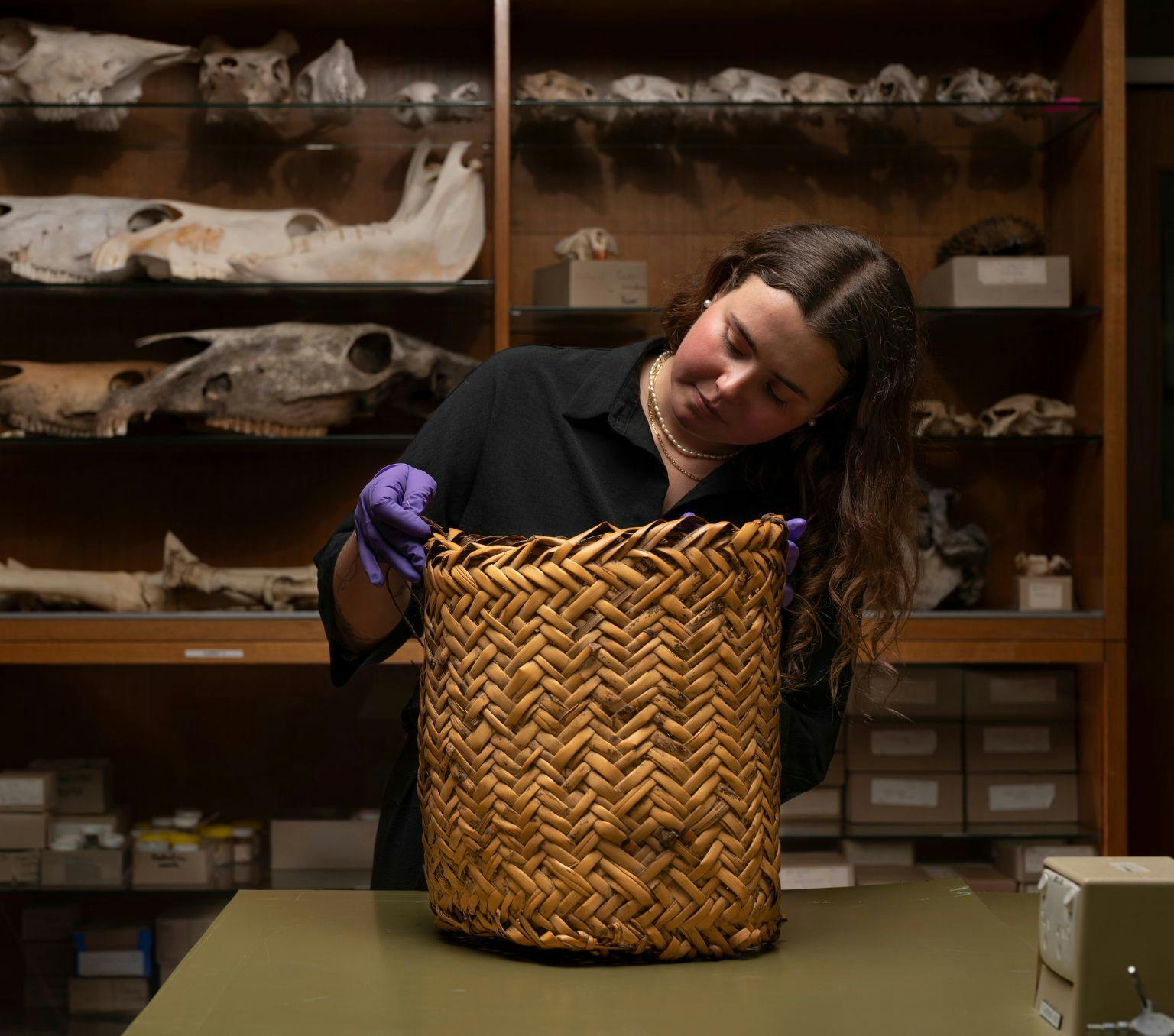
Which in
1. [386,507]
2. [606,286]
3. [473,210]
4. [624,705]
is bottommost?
[624,705]

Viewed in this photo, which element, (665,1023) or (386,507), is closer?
(665,1023)

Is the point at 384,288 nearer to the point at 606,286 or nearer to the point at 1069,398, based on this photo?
the point at 606,286

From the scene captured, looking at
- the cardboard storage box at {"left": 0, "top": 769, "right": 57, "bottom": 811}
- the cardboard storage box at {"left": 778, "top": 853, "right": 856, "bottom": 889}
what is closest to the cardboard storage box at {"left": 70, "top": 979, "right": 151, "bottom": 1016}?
the cardboard storage box at {"left": 0, "top": 769, "right": 57, "bottom": 811}

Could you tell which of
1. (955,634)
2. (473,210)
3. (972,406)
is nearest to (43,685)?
(473,210)

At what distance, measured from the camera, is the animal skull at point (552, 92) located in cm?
240

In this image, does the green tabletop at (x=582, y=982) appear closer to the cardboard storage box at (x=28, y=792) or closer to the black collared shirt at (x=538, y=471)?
the black collared shirt at (x=538, y=471)

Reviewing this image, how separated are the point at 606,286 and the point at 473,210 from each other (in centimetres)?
30

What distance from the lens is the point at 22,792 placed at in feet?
7.79

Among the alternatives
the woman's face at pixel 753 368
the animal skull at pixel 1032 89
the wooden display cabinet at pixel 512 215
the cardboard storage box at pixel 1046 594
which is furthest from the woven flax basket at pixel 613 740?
the animal skull at pixel 1032 89

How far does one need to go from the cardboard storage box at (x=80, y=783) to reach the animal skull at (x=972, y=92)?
6.95 ft

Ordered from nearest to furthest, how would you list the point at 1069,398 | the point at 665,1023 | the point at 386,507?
the point at 665,1023
the point at 386,507
the point at 1069,398

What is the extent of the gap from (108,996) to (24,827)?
1.21 ft

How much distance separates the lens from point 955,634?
2303mm

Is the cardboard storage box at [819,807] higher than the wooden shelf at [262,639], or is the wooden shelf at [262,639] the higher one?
the wooden shelf at [262,639]
